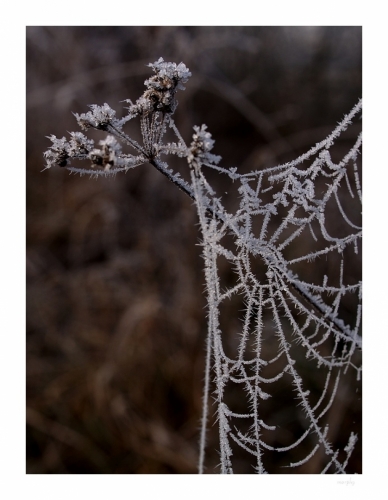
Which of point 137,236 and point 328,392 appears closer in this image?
point 328,392

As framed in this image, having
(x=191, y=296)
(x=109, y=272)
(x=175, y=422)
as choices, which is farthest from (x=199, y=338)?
(x=109, y=272)

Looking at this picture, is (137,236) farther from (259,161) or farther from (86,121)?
(86,121)

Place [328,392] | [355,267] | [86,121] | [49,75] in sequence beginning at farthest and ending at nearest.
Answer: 1. [49,75]
2. [355,267]
3. [328,392]
4. [86,121]

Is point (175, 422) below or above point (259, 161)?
below

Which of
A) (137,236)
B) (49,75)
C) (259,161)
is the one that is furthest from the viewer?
(49,75)

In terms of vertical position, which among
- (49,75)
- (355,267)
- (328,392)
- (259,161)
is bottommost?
(328,392)

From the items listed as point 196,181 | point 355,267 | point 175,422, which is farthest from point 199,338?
point 196,181
